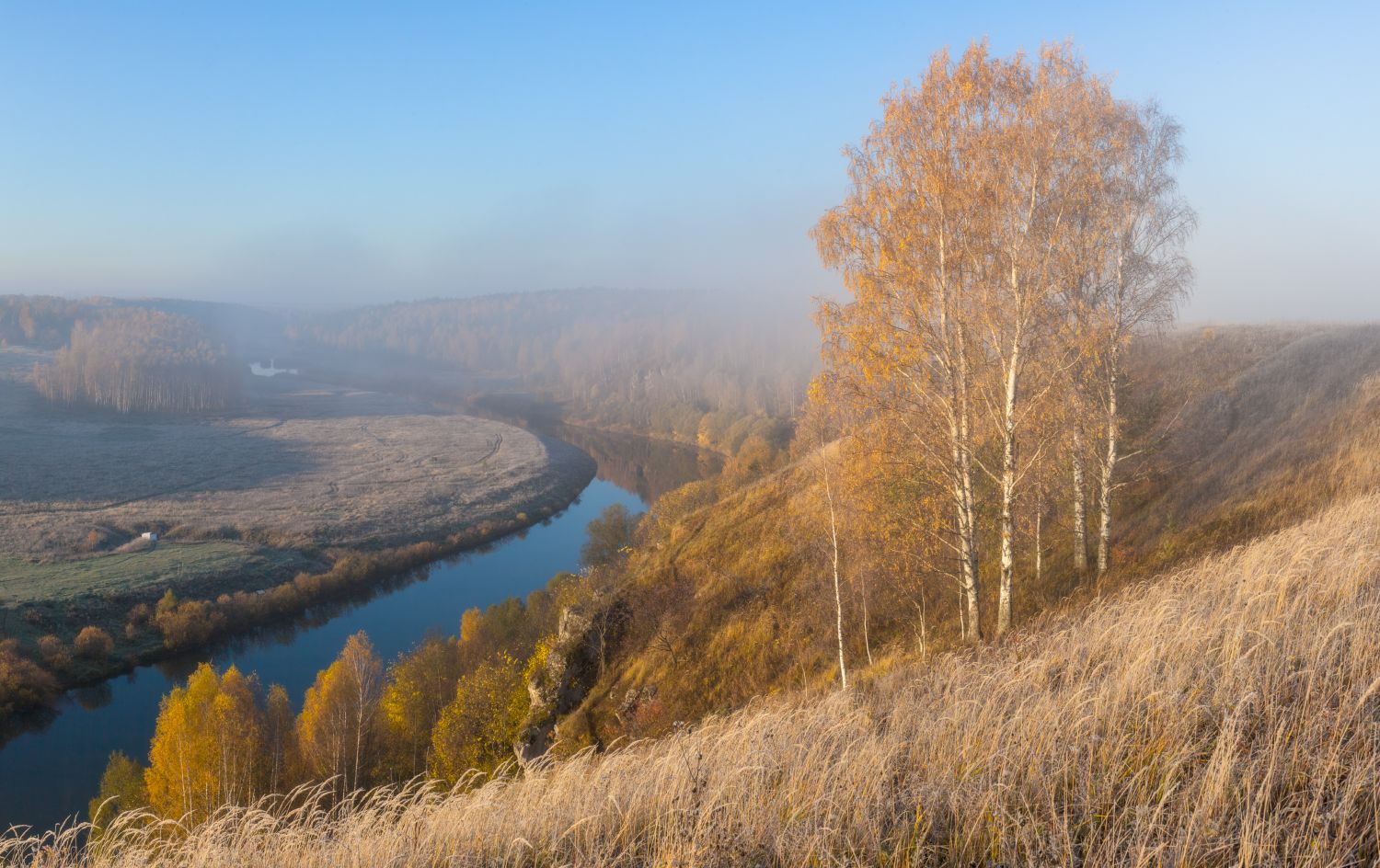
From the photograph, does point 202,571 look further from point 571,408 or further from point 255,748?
point 571,408

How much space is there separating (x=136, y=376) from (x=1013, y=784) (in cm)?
14993

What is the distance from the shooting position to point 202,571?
45688 millimetres

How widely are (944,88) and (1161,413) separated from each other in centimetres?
1115

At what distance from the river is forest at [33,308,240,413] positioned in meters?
92.2

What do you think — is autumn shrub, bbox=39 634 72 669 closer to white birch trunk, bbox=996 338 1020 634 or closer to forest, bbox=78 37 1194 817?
forest, bbox=78 37 1194 817

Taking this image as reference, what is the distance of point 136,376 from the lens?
372 ft

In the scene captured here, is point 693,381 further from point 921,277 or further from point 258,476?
point 921,277

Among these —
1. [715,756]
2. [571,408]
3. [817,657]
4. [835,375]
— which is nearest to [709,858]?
[715,756]

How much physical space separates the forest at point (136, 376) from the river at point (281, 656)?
92.2 meters

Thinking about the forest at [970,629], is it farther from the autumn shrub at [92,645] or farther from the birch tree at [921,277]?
the autumn shrub at [92,645]

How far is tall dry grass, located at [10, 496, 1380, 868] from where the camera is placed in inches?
121

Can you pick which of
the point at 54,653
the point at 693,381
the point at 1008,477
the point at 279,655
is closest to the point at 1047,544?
the point at 1008,477

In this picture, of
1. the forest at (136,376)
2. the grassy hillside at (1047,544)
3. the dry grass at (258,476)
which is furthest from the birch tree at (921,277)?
the forest at (136,376)

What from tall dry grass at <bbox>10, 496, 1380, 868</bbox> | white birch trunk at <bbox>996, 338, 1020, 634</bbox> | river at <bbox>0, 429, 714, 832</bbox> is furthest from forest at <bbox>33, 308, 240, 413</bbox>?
white birch trunk at <bbox>996, 338, 1020, 634</bbox>
